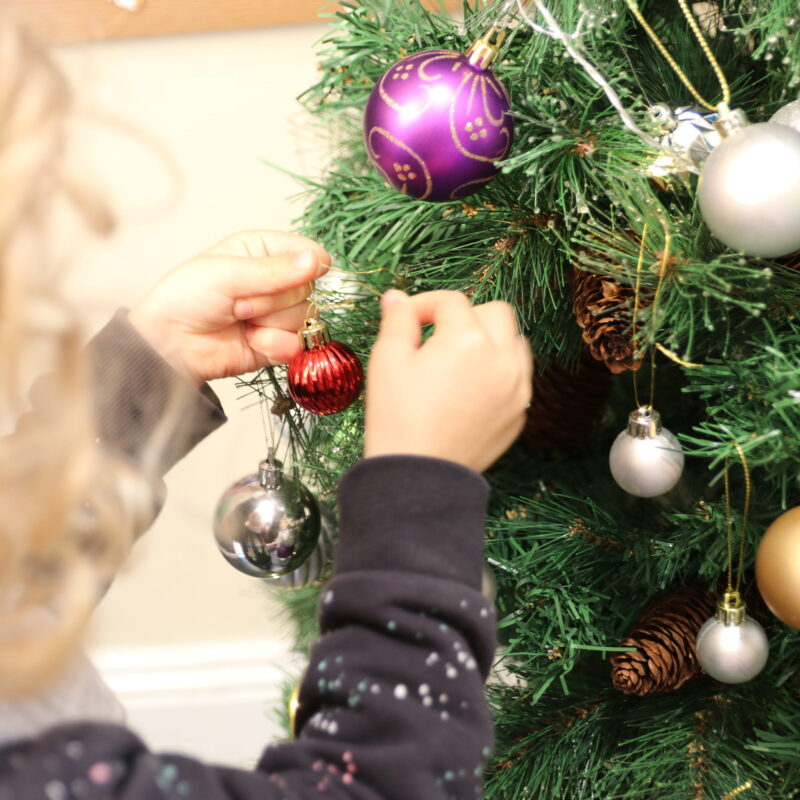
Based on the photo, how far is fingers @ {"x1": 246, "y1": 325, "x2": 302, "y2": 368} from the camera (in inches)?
20.0

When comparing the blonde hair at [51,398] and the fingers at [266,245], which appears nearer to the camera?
the blonde hair at [51,398]

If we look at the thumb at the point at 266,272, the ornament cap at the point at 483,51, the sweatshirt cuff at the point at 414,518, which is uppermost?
the ornament cap at the point at 483,51

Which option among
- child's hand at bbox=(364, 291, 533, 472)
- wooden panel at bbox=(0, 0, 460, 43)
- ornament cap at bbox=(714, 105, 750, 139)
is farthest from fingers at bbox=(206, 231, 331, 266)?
wooden panel at bbox=(0, 0, 460, 43)

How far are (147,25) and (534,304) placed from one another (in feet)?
1.62

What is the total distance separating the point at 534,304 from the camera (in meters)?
0.50

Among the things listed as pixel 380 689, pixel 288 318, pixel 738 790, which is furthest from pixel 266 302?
pixel 738 790

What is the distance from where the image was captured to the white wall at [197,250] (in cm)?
81

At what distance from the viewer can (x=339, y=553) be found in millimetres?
367

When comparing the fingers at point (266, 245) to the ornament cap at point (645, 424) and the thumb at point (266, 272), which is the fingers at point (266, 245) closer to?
the thumb at point (266, 272)

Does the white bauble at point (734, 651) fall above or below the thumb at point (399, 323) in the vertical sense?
below

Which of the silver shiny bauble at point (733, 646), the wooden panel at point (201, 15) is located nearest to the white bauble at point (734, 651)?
the silver shiny bauble at point (733, 646)

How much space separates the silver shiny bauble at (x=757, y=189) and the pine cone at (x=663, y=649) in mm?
225

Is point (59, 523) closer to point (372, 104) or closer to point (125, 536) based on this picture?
point (125, 536)

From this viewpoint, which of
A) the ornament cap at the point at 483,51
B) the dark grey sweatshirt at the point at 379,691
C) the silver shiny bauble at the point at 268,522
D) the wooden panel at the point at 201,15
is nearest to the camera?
the dark grey sweatshirt at the point at 379,691
